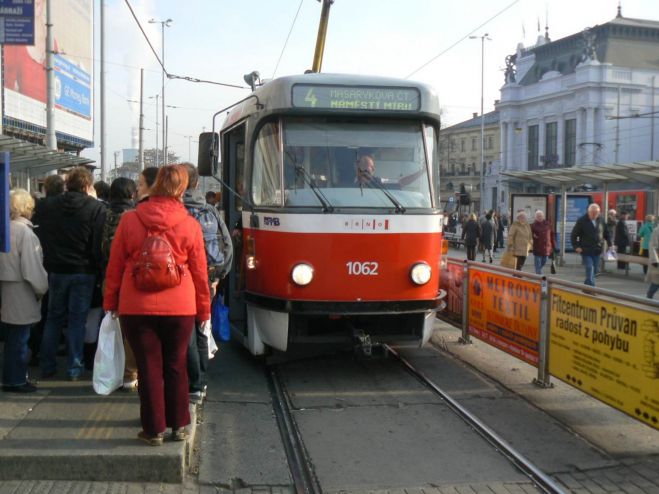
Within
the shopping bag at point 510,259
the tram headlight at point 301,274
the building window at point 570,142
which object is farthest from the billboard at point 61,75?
the building window at point 570,142

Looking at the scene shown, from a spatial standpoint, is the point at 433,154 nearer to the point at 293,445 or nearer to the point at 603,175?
the point at 293,445

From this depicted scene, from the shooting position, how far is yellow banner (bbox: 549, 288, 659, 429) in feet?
18.2

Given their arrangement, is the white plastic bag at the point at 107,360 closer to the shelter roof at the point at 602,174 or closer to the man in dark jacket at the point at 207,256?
the man in dark jacket at the point at 207,256

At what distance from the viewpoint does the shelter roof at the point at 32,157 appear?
1079 cm

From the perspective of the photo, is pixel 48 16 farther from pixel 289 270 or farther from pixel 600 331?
pixel 600 331

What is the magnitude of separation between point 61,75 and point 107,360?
1571 inches

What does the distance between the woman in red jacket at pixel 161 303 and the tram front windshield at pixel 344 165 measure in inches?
97.6

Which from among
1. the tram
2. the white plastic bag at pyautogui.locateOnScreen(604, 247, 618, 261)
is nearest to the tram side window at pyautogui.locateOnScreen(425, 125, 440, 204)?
the tram

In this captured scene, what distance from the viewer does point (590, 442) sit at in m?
5.81

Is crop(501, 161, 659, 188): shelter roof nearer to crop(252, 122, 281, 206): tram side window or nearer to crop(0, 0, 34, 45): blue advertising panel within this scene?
crop(252, 122, 281, 206): tram side window

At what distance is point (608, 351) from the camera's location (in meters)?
6.09

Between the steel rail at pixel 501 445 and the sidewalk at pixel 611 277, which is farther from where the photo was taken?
the sidewalk at pixel 611 277

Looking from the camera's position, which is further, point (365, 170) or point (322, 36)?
point (322, 36)

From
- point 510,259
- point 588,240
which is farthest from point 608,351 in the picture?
point 510,259
